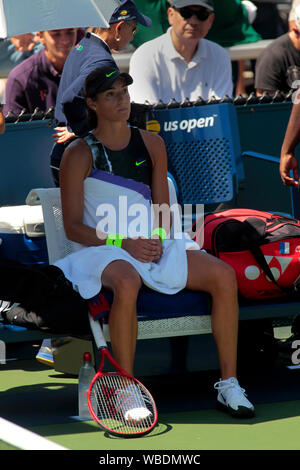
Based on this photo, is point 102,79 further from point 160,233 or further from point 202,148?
point 202,148

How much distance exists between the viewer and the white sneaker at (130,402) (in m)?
3.99

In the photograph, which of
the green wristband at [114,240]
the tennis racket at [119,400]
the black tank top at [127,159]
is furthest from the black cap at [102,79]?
the tennis racket at [119,400]

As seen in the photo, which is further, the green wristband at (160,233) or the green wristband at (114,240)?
the green wristband at (160,233)

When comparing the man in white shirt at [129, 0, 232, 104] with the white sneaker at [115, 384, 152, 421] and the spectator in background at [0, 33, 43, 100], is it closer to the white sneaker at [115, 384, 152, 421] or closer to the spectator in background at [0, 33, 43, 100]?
the spectator in background at [0, 33, 43, 100]

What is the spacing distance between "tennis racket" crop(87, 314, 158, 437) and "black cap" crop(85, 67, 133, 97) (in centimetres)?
122

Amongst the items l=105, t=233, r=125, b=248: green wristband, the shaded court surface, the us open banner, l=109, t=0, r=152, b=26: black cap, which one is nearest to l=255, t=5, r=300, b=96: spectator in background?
the us open banner

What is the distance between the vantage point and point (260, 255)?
14.5 feet

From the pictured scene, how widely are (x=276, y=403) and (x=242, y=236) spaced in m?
0.80

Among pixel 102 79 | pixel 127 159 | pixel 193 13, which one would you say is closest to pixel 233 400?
pixel 127 159

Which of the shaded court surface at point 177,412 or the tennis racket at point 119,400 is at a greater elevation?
the tennis racket at point 119,400

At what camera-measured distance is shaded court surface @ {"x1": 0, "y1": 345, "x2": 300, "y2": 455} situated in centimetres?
384

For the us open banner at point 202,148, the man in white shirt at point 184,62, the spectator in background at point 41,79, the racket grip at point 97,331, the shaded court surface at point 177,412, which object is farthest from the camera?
the man in white shirt at point 184,62

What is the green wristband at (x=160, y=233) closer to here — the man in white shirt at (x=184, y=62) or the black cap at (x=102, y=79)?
the black cap at (x=102, y=79)

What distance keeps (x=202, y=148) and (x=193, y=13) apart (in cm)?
131
